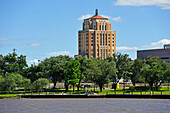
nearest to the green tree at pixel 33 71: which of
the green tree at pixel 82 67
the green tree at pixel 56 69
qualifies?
the green tree at pixel 56 69

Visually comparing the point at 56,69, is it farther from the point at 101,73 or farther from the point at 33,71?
the point at 101,73

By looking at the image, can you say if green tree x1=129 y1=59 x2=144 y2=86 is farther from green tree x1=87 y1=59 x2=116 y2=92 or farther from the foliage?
the foliage

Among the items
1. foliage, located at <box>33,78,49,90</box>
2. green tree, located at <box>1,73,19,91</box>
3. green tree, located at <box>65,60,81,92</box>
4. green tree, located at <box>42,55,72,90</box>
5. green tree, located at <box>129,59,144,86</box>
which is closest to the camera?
green tree, located at <box>65,60,81,92</box>

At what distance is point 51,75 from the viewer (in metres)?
155

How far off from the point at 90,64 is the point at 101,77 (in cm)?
817

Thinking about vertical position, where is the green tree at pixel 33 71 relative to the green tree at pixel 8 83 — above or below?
above

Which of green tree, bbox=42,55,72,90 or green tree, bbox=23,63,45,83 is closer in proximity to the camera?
green tree, bbox=42,55,72,90

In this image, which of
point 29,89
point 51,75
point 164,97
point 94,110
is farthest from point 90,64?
point 94,110

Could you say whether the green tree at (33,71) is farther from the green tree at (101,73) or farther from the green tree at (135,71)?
the green tree at (135,71)

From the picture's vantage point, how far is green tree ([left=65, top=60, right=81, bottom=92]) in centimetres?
14245

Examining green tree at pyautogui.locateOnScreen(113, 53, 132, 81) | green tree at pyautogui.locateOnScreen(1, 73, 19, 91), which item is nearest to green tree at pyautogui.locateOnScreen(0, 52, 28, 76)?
green tree at pyautogui.locateOnScreen(1, 73, 19, 91)

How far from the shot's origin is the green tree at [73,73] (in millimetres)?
142450

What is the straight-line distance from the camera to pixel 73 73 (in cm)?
14312

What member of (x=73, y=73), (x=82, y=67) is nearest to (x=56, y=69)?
(x=82, y=67)
